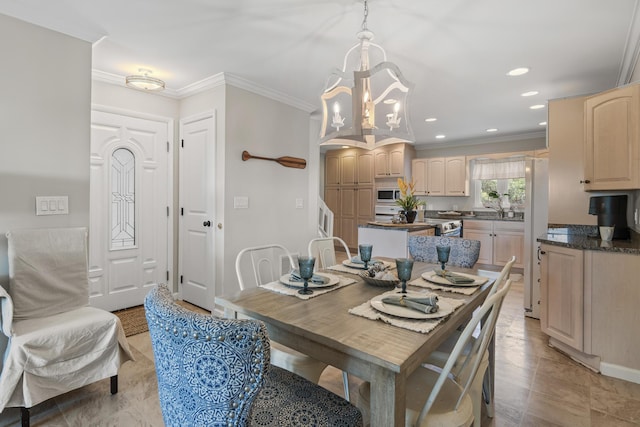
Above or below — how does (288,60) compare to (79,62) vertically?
above

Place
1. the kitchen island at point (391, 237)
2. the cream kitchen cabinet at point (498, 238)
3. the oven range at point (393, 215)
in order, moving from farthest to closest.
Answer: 1. the oven range at point (393, 215)
2. the cream kitchen cabinet at point (498, 238)
3. the kitchen island at point (391, 237)

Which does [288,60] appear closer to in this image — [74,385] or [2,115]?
[2,115]

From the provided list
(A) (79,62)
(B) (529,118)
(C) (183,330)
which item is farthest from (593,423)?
(B) (529,118)

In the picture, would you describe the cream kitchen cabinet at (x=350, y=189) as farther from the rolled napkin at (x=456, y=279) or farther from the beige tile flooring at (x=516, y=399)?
the rolled napkin at (x=456, y=279)

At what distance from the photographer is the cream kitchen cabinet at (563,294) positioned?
241 cm

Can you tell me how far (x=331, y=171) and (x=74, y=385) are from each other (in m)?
6.23

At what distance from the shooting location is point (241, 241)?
3471mm

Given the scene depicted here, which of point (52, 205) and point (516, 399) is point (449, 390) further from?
point (52, 205)

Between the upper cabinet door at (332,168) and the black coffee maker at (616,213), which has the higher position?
the upper cabinet door at (332,168)

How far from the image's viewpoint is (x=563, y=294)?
8.40 ft

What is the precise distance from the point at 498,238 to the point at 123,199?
5.54 metres

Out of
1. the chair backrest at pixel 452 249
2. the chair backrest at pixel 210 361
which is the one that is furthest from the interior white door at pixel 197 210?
the chair backrest at pixel 210 361

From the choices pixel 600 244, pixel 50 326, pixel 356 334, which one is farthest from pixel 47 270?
pixel 600 244

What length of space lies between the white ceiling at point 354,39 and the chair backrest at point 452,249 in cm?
153
